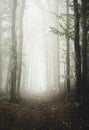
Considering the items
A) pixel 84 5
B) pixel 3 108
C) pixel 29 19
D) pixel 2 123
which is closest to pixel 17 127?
pixel 2 123

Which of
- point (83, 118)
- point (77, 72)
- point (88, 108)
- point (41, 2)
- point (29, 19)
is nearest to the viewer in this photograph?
point (83, 118)

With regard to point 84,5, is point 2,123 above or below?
below

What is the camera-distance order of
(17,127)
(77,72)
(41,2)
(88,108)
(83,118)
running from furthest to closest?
(41,2) < (77,72) < (88,108) < (83,118) < (17,127)

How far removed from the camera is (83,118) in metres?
9.84

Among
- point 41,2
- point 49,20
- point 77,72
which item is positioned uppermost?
point 41,2

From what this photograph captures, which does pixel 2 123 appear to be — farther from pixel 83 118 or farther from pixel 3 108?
pixel 83 118

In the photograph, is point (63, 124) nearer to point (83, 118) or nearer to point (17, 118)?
point (83, 118)

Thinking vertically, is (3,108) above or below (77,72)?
below

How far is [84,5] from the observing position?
38.9 ft

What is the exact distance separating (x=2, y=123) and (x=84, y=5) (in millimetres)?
7196

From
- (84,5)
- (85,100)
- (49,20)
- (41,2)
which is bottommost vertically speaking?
(85,100)

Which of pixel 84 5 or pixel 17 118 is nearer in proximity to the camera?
pixel 17 118

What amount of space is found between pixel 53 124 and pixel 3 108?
9.63 feet

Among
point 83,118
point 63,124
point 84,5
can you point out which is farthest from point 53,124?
point 84,5
